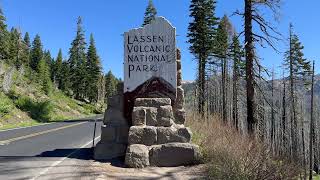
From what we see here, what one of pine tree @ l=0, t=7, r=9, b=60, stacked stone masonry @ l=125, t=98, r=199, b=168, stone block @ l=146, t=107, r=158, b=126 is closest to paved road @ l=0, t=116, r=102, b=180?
stacked stone masonry @ l=125, t=98, r=199, b=168

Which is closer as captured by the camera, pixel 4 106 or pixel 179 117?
pixel 179 117

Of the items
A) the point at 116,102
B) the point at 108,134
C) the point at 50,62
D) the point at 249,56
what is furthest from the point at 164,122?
the point at 50,62

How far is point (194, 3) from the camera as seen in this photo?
44906mm

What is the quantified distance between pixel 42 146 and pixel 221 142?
25.8ft

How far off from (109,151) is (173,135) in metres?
1.99

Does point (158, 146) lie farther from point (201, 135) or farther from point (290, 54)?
point (290, 54)

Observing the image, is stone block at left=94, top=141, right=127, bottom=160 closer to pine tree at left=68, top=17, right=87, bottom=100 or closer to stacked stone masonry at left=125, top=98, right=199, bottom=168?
stacked stone masonry at left=125, top=98, right=199, bottom=168

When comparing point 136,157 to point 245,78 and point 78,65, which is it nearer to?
point 245,78

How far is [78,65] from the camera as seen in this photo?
90.6 meters

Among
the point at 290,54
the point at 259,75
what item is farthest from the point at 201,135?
the point at 290,54

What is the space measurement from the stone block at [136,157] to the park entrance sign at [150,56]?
2.41m

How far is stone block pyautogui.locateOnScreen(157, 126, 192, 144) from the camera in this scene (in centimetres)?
1144

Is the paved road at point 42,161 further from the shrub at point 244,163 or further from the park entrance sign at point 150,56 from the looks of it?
the shrub at point 244,163

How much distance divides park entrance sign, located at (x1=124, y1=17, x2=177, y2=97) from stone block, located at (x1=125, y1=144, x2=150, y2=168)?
2.41 metres
